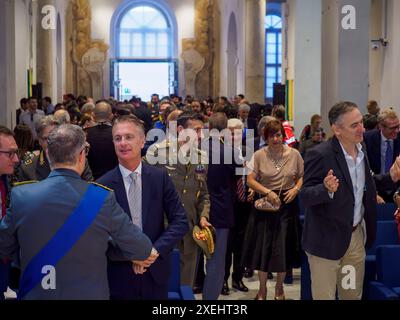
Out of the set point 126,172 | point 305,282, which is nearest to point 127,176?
point 126,172

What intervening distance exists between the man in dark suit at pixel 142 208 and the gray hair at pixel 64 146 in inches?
32.8

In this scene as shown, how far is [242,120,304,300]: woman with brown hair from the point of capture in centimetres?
820

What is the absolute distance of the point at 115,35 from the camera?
42.3m

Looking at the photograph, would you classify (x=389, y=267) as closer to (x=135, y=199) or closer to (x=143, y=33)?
(x=135, y=199)

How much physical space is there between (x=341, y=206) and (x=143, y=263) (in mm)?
1846

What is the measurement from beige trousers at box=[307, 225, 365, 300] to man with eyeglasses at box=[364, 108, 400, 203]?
3.33 meters

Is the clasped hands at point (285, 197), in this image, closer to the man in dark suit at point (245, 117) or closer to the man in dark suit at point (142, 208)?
the man in dark suit at point (142, 208)

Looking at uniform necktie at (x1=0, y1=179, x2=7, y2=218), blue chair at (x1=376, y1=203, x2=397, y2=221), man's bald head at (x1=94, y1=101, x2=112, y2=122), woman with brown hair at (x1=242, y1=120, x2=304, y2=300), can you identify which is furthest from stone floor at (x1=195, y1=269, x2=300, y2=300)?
uniform necktie at (x1=0, y1=179, x2=7, y2=218)

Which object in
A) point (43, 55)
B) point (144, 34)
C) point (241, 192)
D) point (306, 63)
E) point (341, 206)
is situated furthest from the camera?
point (144, 34)

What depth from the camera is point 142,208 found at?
5.00 meters

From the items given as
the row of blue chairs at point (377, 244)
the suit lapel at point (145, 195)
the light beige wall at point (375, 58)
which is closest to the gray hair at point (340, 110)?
the row of blue chairs at point (377, 244)

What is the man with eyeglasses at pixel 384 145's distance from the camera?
9320mm

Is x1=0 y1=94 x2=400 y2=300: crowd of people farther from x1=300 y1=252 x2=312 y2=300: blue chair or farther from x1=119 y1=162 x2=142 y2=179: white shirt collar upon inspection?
x1=300 y1=252 x2=312 y2=300: blue chair
